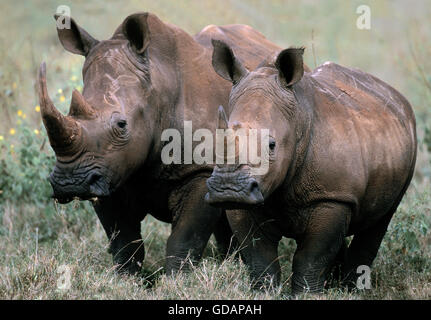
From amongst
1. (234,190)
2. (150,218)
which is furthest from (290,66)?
(150,218)

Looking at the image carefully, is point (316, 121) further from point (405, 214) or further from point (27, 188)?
point (27, 188)

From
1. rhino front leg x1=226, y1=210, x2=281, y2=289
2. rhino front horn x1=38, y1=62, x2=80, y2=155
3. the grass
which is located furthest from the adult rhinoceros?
rhino front leg x1=226, y1=210, x2=281, y2=289

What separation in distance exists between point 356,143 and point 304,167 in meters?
0.48

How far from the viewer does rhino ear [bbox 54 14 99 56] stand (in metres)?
6.43

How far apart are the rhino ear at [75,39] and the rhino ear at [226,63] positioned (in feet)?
3.29

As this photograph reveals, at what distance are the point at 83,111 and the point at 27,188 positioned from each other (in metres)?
3.18

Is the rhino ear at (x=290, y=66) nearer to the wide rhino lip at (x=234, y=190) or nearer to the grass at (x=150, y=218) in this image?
the wide rhino lip at (x=234, y=190)

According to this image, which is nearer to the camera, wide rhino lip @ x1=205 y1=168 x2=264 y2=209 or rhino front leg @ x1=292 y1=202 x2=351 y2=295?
wide rhino lip @ x1=205 y1=168 x2=264 y2=209

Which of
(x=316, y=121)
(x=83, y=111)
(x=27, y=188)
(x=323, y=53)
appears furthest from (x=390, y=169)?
(x=323, y=53)

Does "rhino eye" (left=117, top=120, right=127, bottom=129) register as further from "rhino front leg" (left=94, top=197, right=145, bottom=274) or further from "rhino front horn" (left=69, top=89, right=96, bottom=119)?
"rhino front leg" (left=94, top=197, right=145, bottom=274)

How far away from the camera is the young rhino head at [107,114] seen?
5680 millimetres

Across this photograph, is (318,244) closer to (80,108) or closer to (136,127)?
(136,127)

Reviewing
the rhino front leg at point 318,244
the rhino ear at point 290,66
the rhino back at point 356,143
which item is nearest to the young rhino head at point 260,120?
the rhino ear at point 290,66

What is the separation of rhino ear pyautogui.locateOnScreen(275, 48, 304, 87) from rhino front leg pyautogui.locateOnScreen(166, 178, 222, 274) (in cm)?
112
